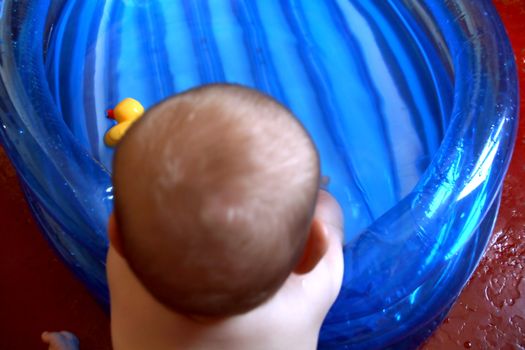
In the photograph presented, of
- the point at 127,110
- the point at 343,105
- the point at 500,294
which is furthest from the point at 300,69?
the point at 500,294

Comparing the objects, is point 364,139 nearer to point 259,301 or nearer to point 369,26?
point 369,26

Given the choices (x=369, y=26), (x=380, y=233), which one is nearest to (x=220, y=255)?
(x=380, y=233)

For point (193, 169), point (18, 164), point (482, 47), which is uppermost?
point (193, 169)

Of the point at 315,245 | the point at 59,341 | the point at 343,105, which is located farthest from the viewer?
the point at 343,105

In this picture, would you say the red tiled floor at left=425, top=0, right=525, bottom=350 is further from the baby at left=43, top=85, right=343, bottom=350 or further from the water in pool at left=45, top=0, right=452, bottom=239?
the baby at left=43, top=85, right=343, bottom=350

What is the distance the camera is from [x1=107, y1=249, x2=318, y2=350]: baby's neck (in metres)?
0.68

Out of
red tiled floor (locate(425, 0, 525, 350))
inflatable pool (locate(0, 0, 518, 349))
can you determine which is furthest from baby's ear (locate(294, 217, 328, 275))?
red tiled floor (locate(425, 0, 525, 350))

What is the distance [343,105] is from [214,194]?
799 millimetres

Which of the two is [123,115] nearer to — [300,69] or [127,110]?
[127,110]

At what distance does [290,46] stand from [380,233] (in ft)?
2.07

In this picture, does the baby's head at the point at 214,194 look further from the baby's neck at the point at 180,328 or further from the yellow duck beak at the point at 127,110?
the yellow duck beak at the point at 127,110

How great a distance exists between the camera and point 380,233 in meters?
0.89

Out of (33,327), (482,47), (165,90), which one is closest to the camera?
(482,47)

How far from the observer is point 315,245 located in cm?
65
